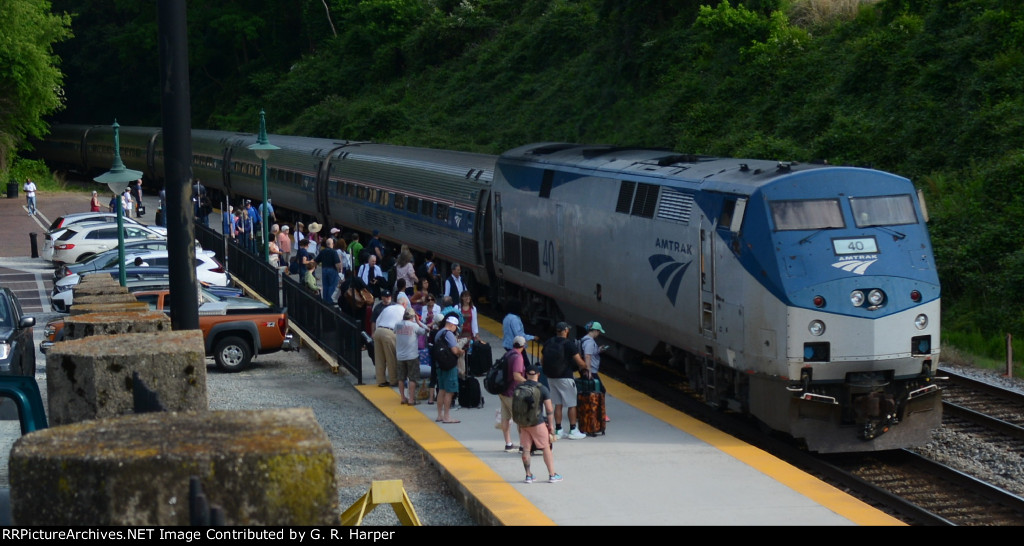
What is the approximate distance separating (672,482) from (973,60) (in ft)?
64.7

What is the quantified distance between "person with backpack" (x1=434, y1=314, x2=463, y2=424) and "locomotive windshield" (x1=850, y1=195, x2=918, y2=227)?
5276mm

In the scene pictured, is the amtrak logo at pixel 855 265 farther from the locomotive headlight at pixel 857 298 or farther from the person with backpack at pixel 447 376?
the person with backpack at pixel 447 376

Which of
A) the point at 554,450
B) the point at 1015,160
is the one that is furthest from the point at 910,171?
the point at 554,450

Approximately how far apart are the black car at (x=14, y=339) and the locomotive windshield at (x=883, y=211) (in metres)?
11.1

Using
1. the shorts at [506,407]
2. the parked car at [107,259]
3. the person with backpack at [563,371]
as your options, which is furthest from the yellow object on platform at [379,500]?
the parked car at [107,259]

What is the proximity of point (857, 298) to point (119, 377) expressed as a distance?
988cm

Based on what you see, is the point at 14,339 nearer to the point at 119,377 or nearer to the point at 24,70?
the point at 119,377

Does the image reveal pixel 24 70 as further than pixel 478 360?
Yes

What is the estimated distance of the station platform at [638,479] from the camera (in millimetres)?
11055

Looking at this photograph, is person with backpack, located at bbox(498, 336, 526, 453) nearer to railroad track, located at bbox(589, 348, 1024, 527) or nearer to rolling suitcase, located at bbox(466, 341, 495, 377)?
rolling suitcase, located at bbox(466, 341, 495, 377)

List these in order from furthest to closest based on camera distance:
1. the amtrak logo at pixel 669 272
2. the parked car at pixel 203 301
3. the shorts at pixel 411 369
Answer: the parked car at pixel 203 301, the shorts at pixel 411 369, the amtrak logo at pixel 669 272

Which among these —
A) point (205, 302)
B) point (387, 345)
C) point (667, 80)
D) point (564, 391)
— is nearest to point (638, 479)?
point (564, 391)

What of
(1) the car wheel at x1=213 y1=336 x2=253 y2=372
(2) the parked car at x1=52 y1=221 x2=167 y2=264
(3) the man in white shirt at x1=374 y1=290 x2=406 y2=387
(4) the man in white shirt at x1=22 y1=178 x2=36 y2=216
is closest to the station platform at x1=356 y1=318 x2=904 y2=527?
(3) the man in white shirt at x1=374 y1=290 x2=406 y2=387

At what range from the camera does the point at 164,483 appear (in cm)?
373
